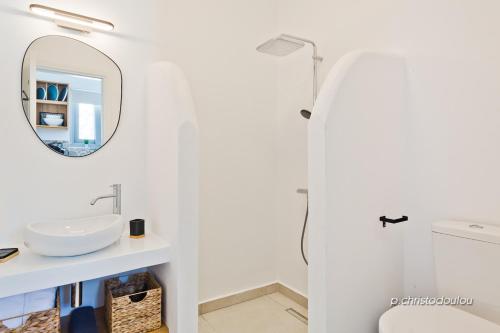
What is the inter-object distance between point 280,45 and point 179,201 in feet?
4.55

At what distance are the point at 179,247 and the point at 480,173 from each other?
64.7 inches

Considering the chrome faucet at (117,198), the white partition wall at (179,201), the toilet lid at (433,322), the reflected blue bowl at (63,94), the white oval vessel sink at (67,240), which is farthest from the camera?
the chrome faucet at (117,198)

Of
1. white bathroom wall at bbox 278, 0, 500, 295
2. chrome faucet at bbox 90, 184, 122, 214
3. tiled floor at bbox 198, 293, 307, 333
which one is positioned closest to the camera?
white bathroom wall at bbox 278, 0, 500, 295

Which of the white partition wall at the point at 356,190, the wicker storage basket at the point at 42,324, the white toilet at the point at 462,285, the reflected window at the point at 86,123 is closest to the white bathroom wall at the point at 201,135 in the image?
the reflected window at the point at 86,123

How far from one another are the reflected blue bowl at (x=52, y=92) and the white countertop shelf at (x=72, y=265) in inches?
35.4

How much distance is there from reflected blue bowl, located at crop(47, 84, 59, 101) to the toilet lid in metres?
2.21

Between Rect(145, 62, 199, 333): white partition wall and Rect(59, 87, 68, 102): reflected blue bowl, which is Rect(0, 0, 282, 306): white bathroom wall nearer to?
Rect(59, 87, 68, 102): reflected blue bowl

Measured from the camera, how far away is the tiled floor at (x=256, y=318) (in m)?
2.17

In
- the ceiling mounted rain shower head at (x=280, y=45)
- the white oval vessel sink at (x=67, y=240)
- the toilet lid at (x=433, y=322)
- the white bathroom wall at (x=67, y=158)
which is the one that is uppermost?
the ceiling mounted rain shower head at (x=280, y=45)

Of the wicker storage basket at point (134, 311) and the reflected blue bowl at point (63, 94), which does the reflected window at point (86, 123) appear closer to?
the reflected blue bowl at point (63, 94)

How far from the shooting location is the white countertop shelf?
53.2 inches

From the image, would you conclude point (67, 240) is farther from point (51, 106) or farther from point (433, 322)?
point (433, 322)

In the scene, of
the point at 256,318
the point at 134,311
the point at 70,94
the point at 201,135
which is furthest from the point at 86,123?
the point at 256,318

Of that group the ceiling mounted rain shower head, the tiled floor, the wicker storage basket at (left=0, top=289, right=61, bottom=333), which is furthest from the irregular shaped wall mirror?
the tiled floor
